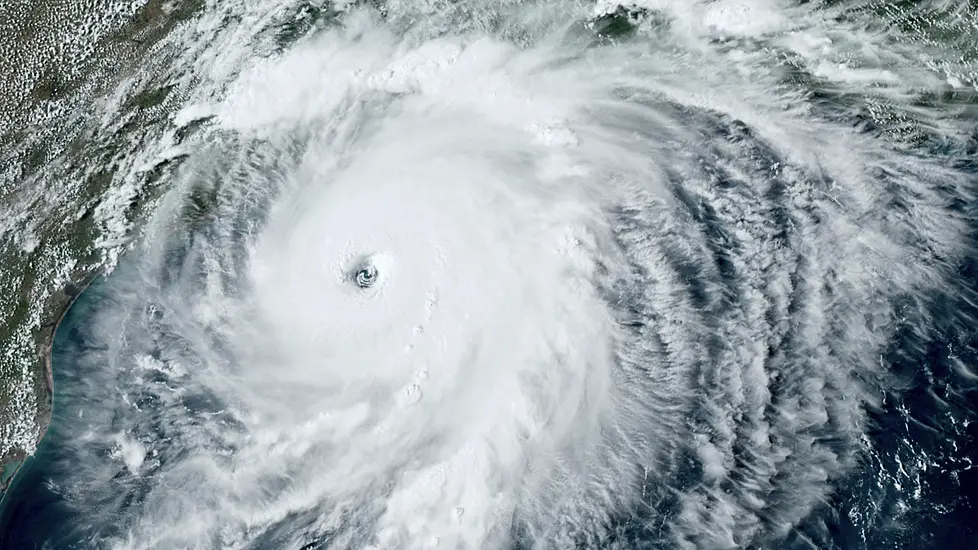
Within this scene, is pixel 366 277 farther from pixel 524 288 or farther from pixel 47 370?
pixel 47 370

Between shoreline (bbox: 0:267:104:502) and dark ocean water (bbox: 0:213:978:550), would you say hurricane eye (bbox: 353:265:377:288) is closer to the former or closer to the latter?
shoreline (bbox: 0:267:104:502)

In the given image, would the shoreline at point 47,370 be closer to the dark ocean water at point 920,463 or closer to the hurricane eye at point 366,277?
the hurricane eye at point 366,277

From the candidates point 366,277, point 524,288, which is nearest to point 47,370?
point 366,277

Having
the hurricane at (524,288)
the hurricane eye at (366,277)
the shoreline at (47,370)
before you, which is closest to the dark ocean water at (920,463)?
the hurricane at (524,288)

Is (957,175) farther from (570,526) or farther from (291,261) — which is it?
(291,261)

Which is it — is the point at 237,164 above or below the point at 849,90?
above

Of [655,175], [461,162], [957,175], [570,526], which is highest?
[461,162]

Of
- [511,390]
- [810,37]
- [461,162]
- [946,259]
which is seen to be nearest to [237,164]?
[461,162]
